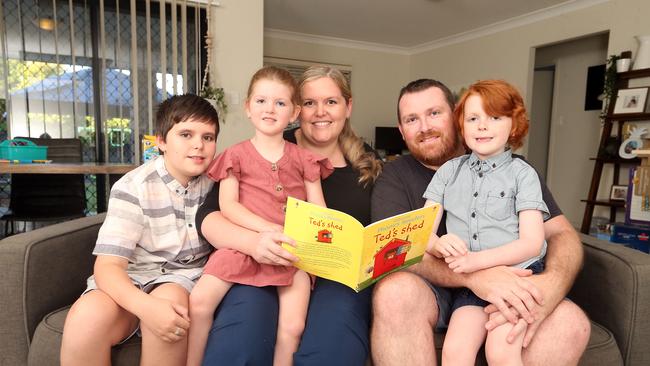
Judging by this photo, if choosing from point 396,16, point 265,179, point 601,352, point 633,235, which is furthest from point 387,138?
point 601,352

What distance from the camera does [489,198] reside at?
3.97 feet

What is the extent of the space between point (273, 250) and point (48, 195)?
2692mm

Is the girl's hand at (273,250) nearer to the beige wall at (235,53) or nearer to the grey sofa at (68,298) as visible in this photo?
the grey sofa at (68,298)

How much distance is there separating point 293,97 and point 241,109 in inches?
117

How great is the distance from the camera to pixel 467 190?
126cm

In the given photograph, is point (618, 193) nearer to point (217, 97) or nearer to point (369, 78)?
point (369, 78)

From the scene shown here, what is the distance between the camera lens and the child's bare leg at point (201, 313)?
41.6 inches

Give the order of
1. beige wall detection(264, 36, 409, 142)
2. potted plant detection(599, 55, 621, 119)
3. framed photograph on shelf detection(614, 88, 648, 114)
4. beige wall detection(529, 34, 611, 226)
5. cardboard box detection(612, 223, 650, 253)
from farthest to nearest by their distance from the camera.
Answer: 1. beige wall detection(264, 36, 409, 142)
2. beige wall detection(529, 34, 611, 226)
3. potted plant detection(599, 55, 621, 119)
4. framed photograph on shelf detection(614, 88, 648, 114)
5. cardboard box detection(612, 223, 650, 253)

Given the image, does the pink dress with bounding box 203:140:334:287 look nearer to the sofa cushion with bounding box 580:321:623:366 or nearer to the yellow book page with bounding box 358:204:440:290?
the yellow book page with bounding box 358:204:440:290

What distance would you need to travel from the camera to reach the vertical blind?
378cm

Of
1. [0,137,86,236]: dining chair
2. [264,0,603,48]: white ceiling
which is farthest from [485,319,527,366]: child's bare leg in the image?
[264,0,603,48]: white ceiling

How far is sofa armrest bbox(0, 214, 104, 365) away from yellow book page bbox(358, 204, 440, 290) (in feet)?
3.03

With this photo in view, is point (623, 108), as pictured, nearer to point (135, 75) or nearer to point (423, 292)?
point (423, 292)

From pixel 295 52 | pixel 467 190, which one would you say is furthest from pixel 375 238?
pixel 295 52
